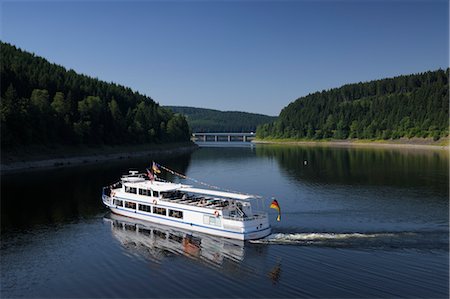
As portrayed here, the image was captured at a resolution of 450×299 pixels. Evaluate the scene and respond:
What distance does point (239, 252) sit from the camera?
45.5m

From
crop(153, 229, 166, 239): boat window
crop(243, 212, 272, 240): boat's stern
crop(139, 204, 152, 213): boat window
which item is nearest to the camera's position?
crop(243, 212, 272, 240): boat's stern

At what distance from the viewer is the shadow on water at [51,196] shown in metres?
60.0

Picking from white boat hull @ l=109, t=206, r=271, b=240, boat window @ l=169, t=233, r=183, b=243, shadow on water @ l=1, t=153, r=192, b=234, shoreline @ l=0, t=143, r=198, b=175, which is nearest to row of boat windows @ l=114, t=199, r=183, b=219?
white boat hull @ l=109, t=206, r=271, b=240

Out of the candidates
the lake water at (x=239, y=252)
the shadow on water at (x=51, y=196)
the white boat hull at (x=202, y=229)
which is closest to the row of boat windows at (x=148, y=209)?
the white boat hull at (x=202, y=229)

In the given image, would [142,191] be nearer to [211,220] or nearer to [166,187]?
[166,187]

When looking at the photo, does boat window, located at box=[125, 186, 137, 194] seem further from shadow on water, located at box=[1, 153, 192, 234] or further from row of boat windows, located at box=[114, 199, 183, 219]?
shadow on water, located at box=[1, 153, 192, 234]

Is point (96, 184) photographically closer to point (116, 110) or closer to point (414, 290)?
point (414, 290)

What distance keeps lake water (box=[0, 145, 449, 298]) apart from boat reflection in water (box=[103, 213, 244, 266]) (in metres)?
0.11

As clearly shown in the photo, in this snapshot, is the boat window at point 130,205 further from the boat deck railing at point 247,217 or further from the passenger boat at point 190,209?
the boat deck railing at point 247,217

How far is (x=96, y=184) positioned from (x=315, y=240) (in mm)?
57444

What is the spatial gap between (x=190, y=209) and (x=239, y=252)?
34.9 feet

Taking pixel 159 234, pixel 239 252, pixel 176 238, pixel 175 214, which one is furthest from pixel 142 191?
pixel 239 252

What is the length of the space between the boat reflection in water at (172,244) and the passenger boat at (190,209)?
3.44 feet

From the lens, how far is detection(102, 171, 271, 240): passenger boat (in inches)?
1954
